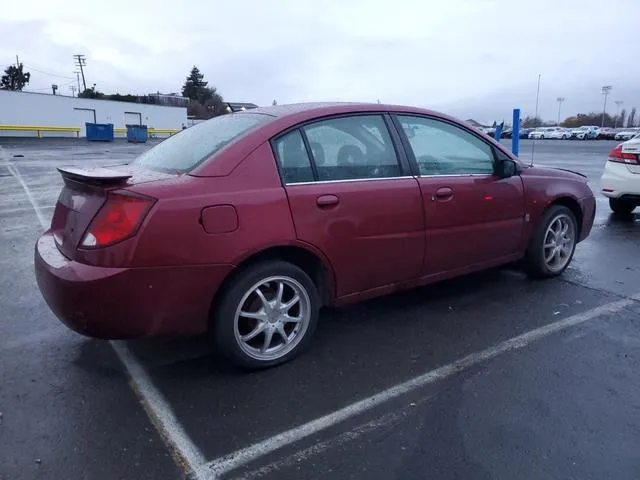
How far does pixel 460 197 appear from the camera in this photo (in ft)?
12.8

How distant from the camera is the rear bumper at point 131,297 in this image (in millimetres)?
2633

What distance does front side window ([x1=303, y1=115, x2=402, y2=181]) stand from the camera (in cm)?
331

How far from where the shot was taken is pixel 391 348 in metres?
3.44

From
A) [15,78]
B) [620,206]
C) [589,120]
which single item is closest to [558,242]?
[620,206]

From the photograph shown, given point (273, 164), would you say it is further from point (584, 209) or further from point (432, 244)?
point (584, 209)

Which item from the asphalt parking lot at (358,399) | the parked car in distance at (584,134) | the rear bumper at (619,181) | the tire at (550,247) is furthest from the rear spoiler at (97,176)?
the parked car in distance at (584,134)

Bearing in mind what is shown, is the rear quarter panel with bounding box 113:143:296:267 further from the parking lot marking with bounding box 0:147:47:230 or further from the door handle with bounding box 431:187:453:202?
the parking lot marking with bounding box 0:147:47:230

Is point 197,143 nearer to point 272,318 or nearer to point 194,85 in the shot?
point 272,318

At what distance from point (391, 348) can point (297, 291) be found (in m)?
0.79

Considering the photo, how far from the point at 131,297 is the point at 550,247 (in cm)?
378

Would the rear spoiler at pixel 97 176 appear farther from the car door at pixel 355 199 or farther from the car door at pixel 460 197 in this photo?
the car door at pixel 460 197

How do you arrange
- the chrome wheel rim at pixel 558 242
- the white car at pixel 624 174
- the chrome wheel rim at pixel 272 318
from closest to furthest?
the chrome wheel rim at pixel 272 318, the chrome wheel rim at pixel 558 242, the white car at pixel 624 174

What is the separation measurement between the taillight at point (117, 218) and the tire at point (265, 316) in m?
0.63

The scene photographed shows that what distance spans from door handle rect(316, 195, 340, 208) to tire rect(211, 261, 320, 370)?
424 mm
